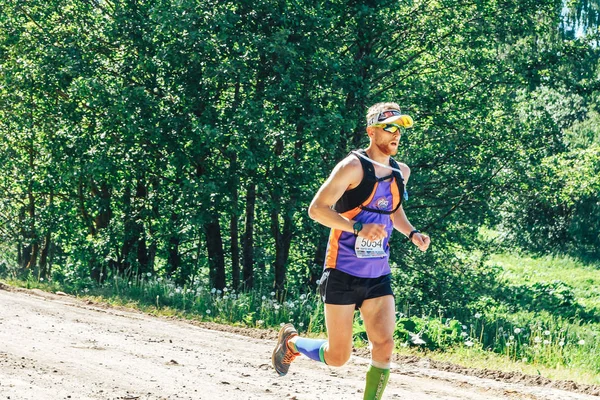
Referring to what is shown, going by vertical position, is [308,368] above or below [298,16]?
below

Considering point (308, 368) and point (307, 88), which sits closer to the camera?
point (308, 368)

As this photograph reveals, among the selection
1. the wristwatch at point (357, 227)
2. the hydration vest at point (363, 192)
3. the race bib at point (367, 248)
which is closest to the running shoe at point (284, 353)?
the race bib at point (367, 248)

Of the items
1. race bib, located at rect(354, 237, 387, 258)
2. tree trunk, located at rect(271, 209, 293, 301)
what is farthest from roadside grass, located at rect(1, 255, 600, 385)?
race bib, located at rect(354, 237, 387, 258)

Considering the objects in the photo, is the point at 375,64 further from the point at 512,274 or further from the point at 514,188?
the point at 512,274

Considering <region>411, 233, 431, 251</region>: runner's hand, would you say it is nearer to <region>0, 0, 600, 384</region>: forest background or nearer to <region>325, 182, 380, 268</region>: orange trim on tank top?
<region>325, 182, 380, 268</region>: orange trim on tank top

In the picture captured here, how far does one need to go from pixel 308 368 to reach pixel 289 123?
22.4 feet

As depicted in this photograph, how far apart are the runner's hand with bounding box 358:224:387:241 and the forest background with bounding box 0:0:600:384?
8.31 meters

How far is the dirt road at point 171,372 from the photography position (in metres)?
6.75

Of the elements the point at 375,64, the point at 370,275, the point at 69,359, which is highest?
the point at 375,64

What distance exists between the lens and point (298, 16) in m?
14.4

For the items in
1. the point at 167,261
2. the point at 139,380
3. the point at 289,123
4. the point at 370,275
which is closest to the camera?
the point at 370,275

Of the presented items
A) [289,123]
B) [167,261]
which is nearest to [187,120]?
[289,123]

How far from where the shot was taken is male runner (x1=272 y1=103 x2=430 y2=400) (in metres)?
5.52

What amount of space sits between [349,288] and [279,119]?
8.79m
